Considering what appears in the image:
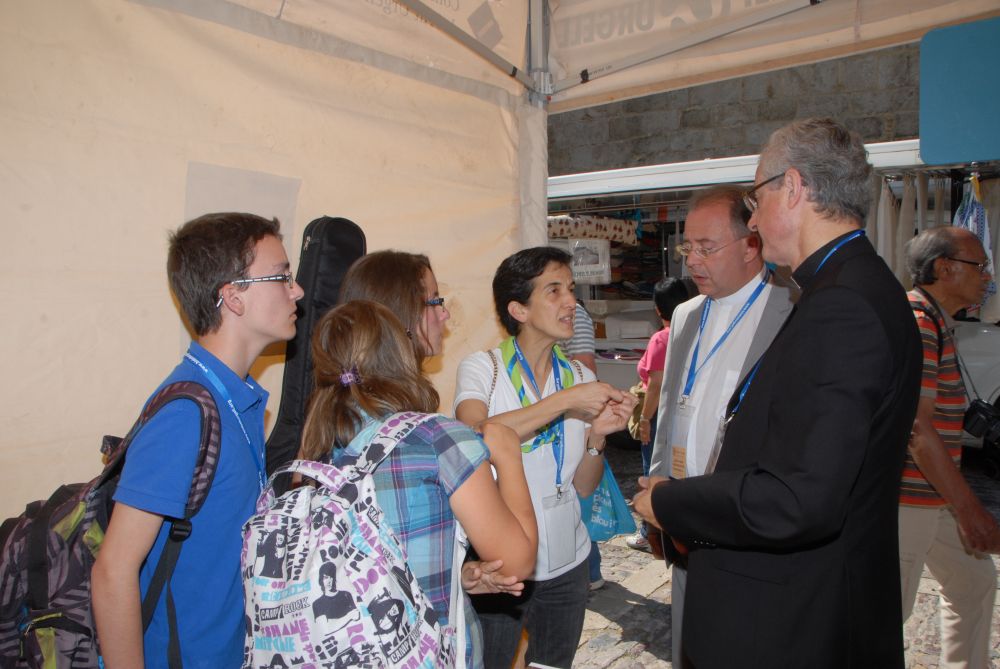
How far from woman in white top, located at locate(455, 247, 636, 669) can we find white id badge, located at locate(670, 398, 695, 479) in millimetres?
291

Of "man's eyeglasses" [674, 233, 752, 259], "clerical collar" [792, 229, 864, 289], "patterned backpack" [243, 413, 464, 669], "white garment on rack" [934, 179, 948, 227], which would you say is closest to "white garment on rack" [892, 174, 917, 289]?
"white garment on rack" [934, 179, 948, 227]

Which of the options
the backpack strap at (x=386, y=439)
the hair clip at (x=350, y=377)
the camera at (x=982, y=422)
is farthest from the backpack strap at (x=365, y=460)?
the camera at (x=982, y=422)

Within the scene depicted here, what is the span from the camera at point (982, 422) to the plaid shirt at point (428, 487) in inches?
109

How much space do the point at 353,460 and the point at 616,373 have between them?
664 cm

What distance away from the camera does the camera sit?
310 centimetres

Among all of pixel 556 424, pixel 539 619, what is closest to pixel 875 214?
pixel 556 424

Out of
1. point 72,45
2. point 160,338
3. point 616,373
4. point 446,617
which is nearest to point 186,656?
point 446,617

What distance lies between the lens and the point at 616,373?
779cm

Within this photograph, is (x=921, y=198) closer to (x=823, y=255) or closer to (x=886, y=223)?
(x=886, y=223)

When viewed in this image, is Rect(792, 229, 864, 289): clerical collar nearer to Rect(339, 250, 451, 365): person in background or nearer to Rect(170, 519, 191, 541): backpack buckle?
Rect(339, 250, 451, 365): person in background

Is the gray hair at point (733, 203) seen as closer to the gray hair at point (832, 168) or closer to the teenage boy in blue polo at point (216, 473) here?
the gray hair at point (832, 168)

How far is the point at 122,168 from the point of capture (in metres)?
1.81

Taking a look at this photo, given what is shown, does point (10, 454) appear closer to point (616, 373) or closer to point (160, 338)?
point (160, 338)

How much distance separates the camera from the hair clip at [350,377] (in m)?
1.43
